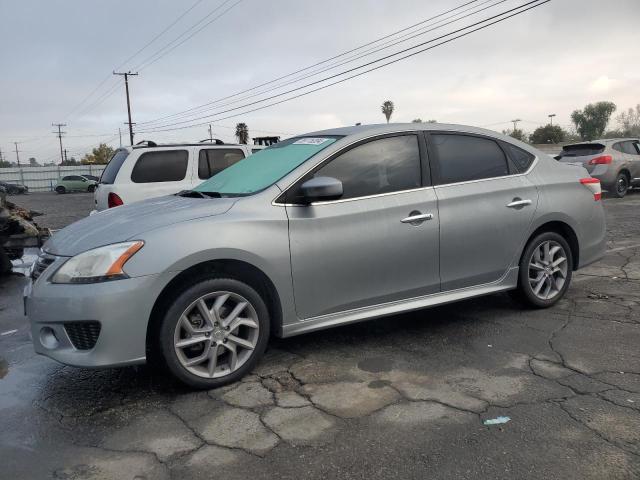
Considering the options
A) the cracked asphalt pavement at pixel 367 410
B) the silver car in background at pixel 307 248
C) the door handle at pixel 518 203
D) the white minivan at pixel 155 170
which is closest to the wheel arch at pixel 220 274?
the silver car in background at pixel 307 248

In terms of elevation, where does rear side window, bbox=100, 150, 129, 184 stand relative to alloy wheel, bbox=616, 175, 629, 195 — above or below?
above

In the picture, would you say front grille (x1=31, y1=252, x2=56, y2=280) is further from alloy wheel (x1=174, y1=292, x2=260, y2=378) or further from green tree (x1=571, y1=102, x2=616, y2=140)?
green tree (x1=571, y1=102, x2=616, y2=140)

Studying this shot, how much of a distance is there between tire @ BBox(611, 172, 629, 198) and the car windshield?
1345 centimetres

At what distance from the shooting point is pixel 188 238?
3.27 metres

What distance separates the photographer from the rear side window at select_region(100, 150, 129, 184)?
8.02m

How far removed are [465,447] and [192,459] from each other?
1360mm

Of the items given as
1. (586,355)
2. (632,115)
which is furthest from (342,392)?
(632,115)

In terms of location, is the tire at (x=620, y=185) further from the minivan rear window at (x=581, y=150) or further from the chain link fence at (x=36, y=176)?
the chain link fence at (x=36, y=176)

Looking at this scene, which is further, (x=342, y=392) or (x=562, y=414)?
(x=342, y=392)

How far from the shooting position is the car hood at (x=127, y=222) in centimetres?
329

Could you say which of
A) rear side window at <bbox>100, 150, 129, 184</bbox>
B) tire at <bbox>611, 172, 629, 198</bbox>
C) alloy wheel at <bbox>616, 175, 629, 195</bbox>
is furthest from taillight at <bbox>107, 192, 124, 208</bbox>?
alloy wheel at <bbox>616, 175, 629, 195</bbox>

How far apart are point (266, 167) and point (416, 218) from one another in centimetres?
122

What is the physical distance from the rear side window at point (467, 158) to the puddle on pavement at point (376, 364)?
1481 millimetres

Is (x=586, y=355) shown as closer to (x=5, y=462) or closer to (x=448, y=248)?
(x=448, y=248)
